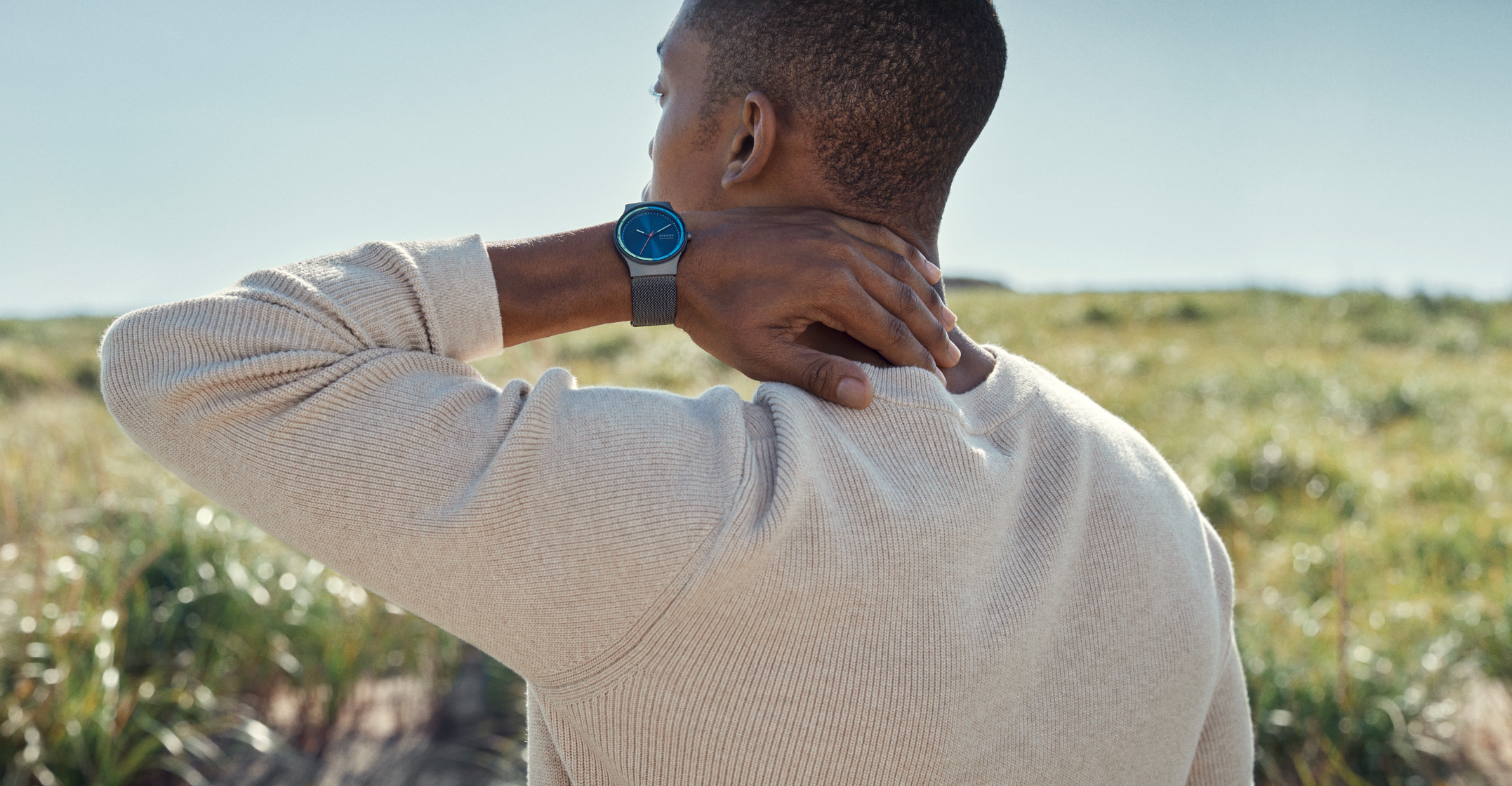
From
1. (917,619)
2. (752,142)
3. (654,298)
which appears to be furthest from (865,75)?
(917,619)

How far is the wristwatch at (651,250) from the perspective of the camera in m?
1.27

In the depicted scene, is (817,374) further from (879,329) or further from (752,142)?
(752,142)

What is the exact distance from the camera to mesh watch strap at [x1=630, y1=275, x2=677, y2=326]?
1.27 meters

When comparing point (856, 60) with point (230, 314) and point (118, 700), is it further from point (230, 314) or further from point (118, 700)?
point (118, 700)

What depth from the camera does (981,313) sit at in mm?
16547

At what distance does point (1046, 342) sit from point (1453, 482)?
23.9ft

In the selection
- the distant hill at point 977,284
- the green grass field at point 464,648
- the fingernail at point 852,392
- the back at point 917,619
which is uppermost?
the fingernail at point 852,392

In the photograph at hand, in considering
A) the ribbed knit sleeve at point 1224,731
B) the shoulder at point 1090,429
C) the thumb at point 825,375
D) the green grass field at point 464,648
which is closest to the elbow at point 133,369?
the thumb at point 825,375

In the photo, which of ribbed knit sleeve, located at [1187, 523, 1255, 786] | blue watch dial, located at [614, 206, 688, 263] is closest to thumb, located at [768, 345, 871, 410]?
blue watch dial, located at [614, 206, 688, 263]

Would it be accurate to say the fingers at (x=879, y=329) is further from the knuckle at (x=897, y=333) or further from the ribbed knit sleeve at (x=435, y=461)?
the ribbed knit sleeve at (x=435, y=461)

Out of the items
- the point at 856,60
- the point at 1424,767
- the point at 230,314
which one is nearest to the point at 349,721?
the point at 230,314

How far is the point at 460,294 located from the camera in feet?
3.91

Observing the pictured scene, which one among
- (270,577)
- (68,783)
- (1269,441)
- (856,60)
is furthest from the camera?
(1269,441)

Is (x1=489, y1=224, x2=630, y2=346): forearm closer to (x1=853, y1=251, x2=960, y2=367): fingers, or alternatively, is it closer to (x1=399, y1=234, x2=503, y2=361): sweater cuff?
(x1=399, y1=234, x2=503, y2=361): sweater cuff
